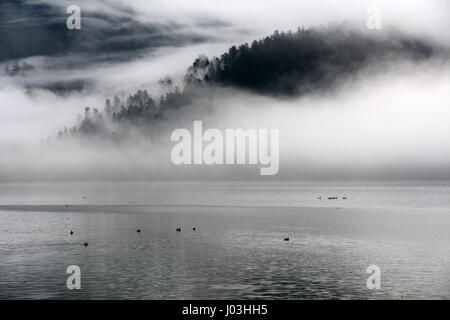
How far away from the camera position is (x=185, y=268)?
8569 centimetres

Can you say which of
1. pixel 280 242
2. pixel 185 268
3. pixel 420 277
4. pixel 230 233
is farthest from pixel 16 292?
pixel 230 233

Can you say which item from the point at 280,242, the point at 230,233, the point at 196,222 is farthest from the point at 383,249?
the point at 196,222

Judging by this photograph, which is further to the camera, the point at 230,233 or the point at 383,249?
the point at 230,233

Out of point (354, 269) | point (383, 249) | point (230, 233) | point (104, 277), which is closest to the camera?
point (104, 277)

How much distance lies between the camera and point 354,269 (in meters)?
85.4

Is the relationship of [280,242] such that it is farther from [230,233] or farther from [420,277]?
[420,277]

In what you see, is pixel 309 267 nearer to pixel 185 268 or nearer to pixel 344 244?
pixel 185 268

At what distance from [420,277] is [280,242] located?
46.3 m
